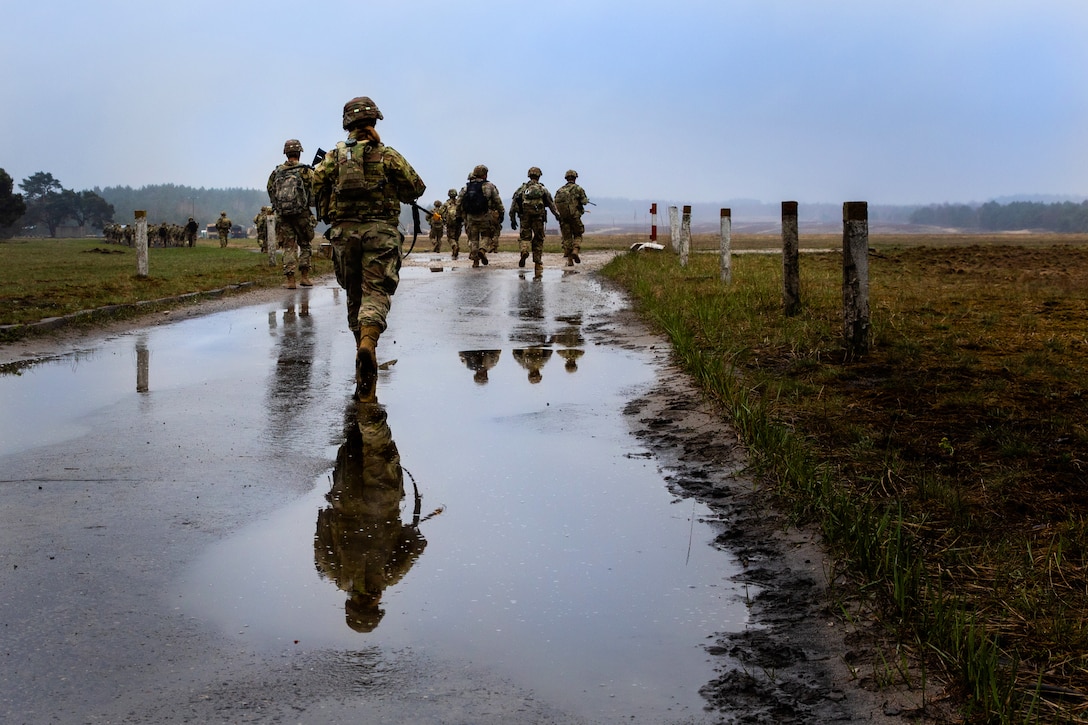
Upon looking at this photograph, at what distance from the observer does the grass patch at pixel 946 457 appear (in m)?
4.20

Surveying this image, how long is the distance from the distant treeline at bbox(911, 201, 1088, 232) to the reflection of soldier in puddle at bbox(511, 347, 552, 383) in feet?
307

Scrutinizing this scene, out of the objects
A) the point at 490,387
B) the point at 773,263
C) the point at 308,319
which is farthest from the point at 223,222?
the point at 490,387

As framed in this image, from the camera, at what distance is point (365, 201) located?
1078 cm

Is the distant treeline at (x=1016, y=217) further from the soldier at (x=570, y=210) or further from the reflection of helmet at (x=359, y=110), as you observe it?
the reflection of helmet at (x=359, y=110)

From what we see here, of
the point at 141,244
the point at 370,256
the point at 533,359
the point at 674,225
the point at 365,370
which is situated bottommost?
the point at 533,359

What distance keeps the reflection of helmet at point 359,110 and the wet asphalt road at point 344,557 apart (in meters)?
2.20

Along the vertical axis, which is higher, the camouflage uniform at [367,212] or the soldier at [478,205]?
the soldier at [478,205]

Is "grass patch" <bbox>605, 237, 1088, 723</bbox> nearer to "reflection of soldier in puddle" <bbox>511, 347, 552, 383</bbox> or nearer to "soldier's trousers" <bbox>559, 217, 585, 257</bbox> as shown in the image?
"reflection of soldier in puddle" <bbox>511, 347, 552, 383</bbox>

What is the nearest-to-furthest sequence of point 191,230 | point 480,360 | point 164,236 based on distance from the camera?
1. point 480,360
2. point 191,230
3. point 164,236

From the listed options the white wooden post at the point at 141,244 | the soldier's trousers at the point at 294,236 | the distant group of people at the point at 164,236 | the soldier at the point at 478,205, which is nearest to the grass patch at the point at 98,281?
the white wooden post at the point at 141,244

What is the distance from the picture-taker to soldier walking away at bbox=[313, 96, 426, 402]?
10695mm

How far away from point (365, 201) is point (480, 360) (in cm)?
208

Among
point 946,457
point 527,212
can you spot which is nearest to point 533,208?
point 527,212

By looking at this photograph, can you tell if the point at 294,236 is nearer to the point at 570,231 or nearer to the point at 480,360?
the point at 480,360
